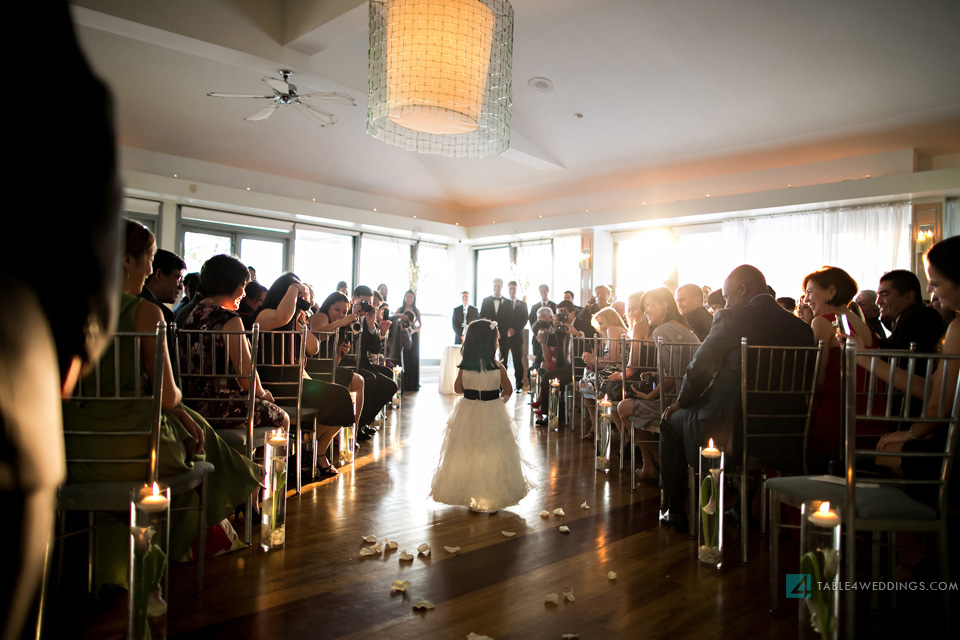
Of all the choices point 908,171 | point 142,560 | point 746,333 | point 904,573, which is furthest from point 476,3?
point 908,171

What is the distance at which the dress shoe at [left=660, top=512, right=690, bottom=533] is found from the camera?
124 inches

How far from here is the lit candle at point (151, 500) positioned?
1.75 meters

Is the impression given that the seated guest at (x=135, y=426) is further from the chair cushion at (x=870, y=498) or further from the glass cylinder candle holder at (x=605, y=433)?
the glass cylinder candle holder at (x=605, y=433)

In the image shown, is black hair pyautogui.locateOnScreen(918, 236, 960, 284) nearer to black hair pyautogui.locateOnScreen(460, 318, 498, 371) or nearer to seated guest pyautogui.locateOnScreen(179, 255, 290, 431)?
black hair pyautogui.locateOnScreen(460, 318, 498, 371)

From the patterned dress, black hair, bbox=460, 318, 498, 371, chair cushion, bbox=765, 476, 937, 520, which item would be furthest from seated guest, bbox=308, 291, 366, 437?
chair cushion, bbox=765, 476, 937, 520

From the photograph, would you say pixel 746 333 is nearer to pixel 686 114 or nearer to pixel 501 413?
pixel 501 413

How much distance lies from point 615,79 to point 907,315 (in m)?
5.13

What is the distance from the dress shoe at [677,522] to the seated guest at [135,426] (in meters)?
2.26

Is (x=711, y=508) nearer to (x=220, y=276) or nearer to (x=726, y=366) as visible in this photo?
(x=726, y=366)

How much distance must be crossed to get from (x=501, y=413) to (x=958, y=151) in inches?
289

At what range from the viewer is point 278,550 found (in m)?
2.76

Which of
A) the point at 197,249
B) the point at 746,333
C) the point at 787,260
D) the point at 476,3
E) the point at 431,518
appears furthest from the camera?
the point at 197,249

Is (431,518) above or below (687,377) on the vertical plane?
below

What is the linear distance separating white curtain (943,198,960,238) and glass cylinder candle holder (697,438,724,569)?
7.00 meters
